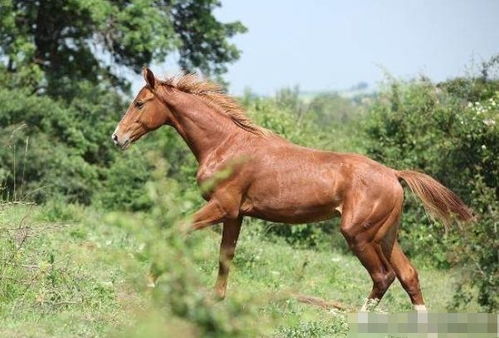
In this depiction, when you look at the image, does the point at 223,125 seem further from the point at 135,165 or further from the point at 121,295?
the point at 135,165

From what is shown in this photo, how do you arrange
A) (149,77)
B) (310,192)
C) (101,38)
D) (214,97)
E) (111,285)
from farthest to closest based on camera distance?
(101,38) → (214,97) → (149,77) → (310,192) → (111,285)

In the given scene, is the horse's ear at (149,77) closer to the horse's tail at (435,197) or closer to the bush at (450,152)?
the horse's tail at (435,197)

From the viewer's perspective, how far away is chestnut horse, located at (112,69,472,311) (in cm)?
928

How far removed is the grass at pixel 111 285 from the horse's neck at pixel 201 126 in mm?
1338

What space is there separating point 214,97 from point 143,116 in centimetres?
89

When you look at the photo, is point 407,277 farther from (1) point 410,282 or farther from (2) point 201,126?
(2) point 201,126

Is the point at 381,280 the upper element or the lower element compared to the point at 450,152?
upper

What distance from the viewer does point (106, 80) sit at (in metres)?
31.0

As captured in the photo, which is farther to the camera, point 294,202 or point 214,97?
point 214,97

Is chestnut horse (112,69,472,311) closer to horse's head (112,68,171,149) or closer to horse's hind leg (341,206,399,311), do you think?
horse's hind leg (341,206,399,311)

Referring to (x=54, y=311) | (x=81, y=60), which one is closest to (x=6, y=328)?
(x=54, y=311)

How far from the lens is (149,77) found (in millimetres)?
9836

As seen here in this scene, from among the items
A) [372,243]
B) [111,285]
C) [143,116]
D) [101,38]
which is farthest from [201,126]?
[101,38]

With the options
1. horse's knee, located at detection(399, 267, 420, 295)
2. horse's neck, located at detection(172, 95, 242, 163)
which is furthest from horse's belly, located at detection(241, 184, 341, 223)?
horse's knee, located at detection(399, 267, 420, 295)
